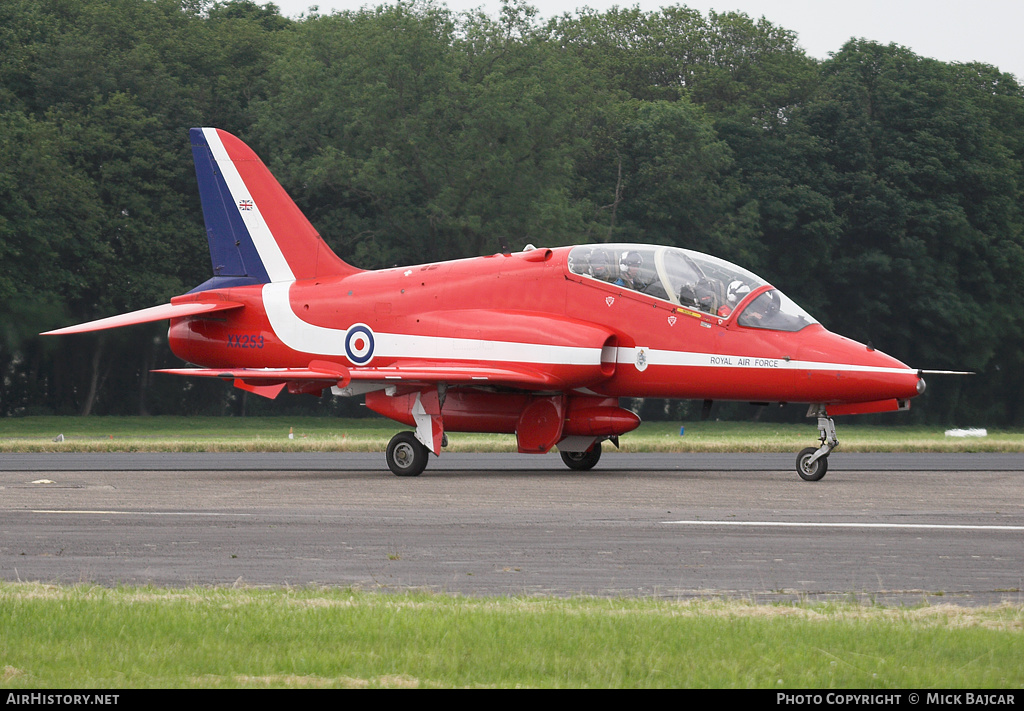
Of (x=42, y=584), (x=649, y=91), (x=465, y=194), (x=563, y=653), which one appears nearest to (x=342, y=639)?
(x=563, y=653)

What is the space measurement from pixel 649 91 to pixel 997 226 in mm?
19606

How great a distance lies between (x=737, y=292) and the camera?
19656 mm

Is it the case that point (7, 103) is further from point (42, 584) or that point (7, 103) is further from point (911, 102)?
point (42, 584)

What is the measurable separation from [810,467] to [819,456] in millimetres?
209

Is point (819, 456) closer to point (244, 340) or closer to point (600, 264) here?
point (600, 264)

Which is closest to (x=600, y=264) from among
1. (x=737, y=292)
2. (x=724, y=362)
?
(x=737, y=292)

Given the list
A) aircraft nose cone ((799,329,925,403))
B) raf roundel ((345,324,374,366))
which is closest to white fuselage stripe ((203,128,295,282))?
raf roundel ((345,324,374,366))

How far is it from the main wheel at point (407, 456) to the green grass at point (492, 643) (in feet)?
39.3

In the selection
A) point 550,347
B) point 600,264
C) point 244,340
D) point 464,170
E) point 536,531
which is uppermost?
point 464,170

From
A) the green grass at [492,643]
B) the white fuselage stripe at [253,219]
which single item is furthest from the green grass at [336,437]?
the green grass at [492,643]

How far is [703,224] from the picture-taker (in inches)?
2205

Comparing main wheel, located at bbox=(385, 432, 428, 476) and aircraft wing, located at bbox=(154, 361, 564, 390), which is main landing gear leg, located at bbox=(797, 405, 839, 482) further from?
main wheel, located at bbox=(385, 432, 428, 476)

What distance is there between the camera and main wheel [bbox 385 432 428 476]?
20422 mm
